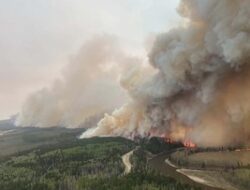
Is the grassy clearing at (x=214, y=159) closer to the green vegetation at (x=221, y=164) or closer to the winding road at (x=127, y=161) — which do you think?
the green vegetation at (x=221, y=164)

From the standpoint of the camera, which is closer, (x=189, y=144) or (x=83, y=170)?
(x=83, y=170)

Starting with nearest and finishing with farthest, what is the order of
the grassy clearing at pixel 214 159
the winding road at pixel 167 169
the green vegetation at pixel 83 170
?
the green vegetation at pixel 83 170
the winding road at pixel 167 169
the grassy clearing at pixel 214 159

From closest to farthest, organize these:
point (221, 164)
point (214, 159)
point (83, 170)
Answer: point (221, 164)
point (83, 170)
point (214, 159)

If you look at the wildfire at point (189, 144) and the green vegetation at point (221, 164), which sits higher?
the wildfire at point (189, 144)

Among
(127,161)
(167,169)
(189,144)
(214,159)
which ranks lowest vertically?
(167,169)

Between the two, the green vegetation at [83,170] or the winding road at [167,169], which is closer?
the green vegetation at [83,170]

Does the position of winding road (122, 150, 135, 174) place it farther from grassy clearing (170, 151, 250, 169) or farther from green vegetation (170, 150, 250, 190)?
grassy clearing (170, 151, 250, 169)

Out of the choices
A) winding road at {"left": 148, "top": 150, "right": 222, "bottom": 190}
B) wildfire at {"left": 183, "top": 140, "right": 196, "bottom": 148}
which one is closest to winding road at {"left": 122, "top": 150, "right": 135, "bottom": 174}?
winding road at {"left": 148, "top": 150, "right": 222, "bottom": 190}

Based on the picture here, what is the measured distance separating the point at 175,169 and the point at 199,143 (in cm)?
2981

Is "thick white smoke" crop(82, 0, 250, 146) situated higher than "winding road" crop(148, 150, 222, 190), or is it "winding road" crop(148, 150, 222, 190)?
"thick white smoke" crop(82, 0, 250, 146)

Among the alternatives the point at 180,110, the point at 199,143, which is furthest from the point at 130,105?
the point at 199,143

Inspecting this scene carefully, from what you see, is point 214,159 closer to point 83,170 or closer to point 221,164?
point 221,164

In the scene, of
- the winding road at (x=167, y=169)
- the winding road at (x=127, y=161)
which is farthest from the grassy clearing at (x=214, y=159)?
the winding road at (x=127, y=161)

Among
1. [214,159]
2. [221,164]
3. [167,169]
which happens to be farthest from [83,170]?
[221,164]
